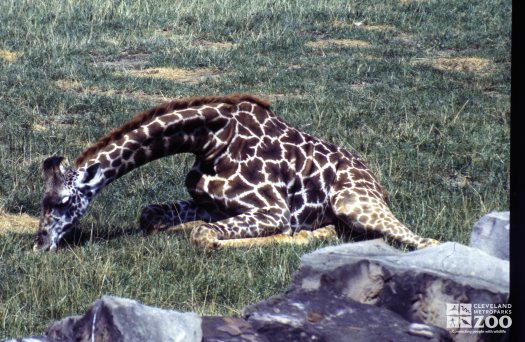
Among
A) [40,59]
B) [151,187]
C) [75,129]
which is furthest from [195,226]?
[40,59]

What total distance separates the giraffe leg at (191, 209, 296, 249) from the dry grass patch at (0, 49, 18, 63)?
8.32 m

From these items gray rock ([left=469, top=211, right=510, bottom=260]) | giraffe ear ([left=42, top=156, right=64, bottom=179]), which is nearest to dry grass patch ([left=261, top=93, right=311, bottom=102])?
giraffe ear ([left=42, top=156, right=64, bottom=179])

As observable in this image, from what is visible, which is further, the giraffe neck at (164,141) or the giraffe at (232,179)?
the giraffe neck at (164,141)

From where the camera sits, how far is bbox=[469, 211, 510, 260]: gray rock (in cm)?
634

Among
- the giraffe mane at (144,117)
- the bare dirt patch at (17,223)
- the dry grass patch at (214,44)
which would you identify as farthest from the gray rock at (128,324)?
the dry grass patch at (214,44)

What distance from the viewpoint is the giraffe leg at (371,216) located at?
9.38 meters

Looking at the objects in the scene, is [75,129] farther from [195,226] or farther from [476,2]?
[476,2]

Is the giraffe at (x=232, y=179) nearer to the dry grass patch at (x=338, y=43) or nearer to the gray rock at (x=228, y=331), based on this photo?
the gray rock at (x=228, y=331)

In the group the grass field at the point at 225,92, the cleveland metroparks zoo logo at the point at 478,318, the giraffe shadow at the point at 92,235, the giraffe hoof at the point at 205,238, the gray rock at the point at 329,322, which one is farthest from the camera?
the giraffe shadow at the point at 92,235

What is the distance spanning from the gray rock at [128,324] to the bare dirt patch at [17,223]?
4.84 meters

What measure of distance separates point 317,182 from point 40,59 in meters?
7.98

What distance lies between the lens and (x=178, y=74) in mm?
16844
